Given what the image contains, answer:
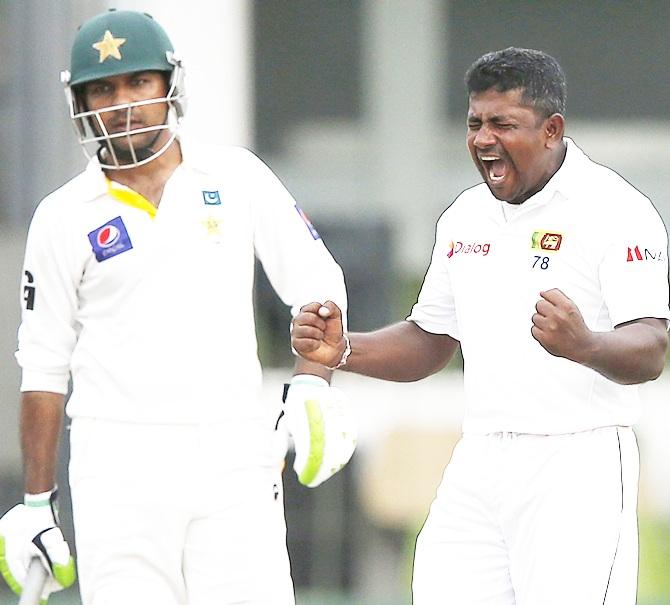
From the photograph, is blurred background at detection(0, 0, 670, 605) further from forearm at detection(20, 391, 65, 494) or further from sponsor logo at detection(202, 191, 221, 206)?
sponsor logo at detection(202, 191, 221, 206)

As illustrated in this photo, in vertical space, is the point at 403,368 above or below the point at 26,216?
above

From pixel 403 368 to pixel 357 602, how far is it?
3395 mm

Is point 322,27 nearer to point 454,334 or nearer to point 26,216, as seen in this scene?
point 26,216

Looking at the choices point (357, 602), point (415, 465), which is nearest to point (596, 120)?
point (415, 465)

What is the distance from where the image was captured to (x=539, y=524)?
317 cm

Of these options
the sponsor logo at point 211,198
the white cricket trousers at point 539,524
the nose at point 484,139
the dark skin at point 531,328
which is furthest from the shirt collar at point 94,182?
the white cricket trousers at point 539,524

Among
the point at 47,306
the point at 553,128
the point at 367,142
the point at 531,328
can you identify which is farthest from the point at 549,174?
the point at 367,142

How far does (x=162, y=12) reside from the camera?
7555 millimetres

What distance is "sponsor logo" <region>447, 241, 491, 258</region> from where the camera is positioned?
10.9 feet

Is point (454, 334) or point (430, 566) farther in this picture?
point (454, 334)

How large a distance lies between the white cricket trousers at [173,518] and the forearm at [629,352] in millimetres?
831

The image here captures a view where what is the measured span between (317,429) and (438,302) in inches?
14.7

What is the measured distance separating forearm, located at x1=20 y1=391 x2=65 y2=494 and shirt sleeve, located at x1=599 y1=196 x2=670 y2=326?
1.19 meters

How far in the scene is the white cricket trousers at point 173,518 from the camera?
3406mm
